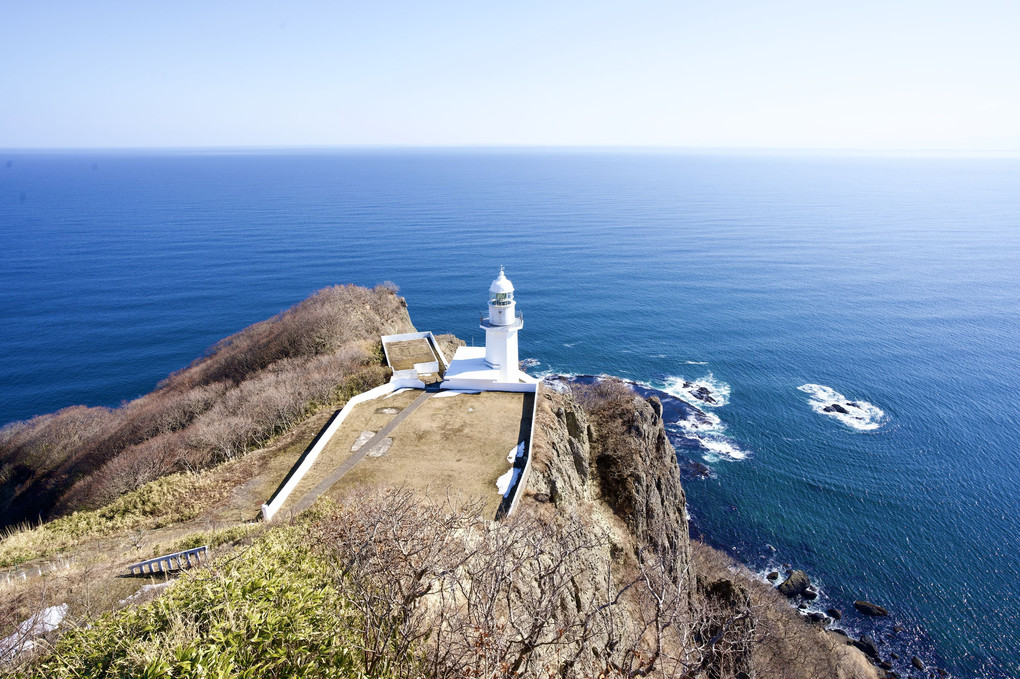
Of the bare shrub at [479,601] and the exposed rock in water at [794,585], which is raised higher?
the bare shrub at [479,601]

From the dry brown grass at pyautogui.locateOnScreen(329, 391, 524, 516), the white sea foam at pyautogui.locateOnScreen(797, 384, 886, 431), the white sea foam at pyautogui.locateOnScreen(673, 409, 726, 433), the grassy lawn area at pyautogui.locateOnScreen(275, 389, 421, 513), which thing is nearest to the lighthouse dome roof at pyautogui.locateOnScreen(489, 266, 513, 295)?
the dry brown grass at pyautogui.locateOnScreen(329, 391, 524, 516)

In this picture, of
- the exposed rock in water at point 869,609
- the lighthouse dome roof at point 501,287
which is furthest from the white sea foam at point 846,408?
the lighthouse dome roof at point 501,287

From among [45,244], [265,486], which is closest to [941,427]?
[265,486]

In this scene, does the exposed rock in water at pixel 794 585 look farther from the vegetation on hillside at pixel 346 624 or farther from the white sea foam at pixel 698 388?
the vegetation on hillside at pixel 346 624

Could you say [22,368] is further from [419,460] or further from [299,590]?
[299,590]

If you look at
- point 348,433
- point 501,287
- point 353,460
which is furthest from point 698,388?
point 353,460

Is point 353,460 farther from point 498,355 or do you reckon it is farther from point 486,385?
point 498,355

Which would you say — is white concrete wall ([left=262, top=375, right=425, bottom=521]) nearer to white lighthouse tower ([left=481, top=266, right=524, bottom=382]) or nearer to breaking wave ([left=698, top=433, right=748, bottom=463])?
white lighthouse tower ([left=481, top=266, right=524, bottom=382])
